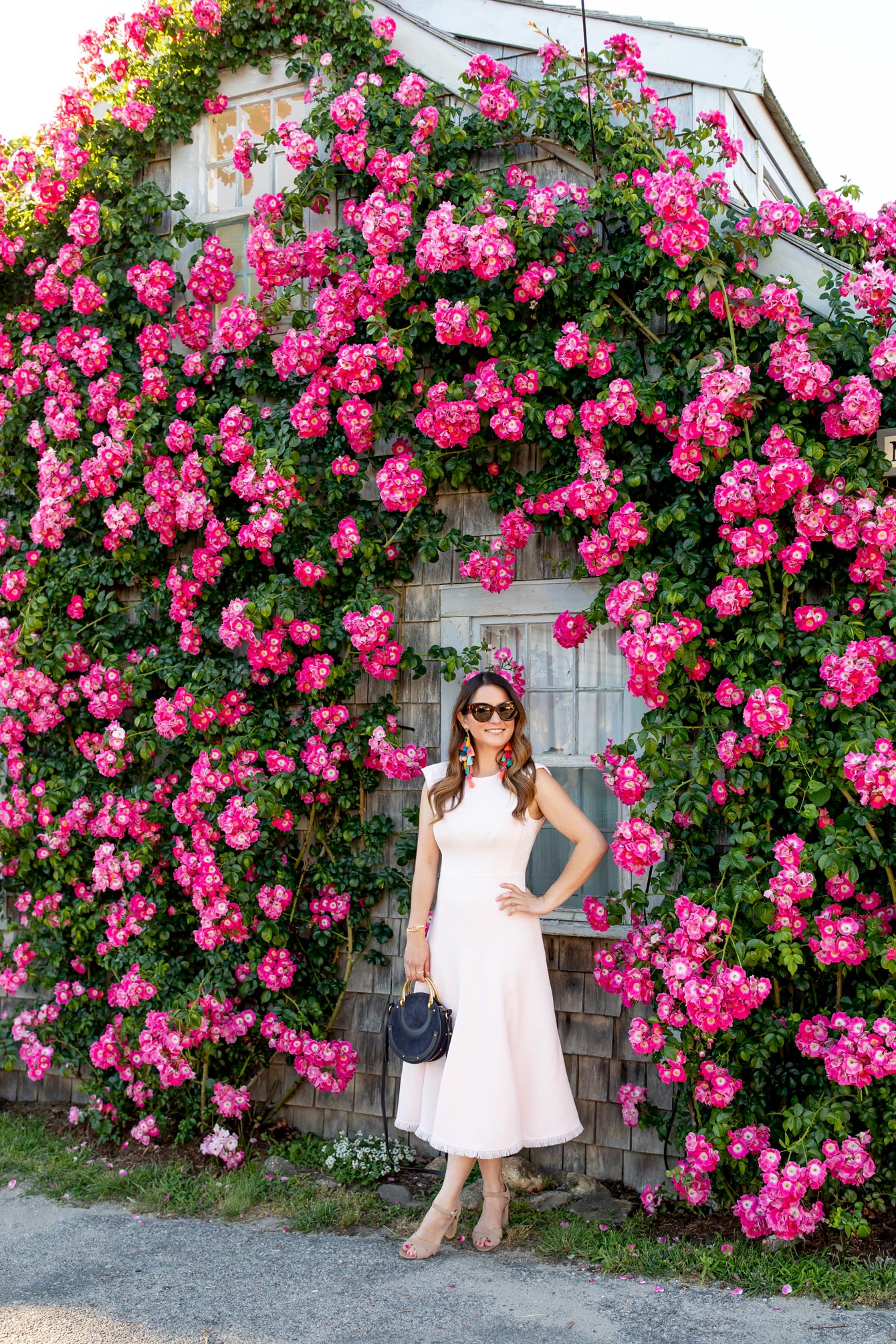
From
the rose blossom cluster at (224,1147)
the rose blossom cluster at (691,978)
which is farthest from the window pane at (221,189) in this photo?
the rose blossom cluster at (224,1147)

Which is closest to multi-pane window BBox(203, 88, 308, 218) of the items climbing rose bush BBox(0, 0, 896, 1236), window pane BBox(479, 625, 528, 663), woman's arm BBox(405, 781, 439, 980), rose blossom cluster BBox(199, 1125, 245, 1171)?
climbing rose bush BBox(0, 0, 896, 1236)

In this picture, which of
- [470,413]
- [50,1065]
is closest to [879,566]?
[470,413]

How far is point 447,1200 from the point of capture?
Answer: 367 cm

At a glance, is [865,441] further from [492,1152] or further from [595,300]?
[492,1152]

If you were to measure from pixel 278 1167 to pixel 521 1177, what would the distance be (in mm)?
1050

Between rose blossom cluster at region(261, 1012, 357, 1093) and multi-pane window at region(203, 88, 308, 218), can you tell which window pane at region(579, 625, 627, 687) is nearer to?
rose blossom cluster at region(261, 1012, 357, 1093)

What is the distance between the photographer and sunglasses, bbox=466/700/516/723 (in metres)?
3.79

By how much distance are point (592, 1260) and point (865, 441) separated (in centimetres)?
296

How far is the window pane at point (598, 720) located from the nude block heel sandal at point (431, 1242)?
1.82 meters

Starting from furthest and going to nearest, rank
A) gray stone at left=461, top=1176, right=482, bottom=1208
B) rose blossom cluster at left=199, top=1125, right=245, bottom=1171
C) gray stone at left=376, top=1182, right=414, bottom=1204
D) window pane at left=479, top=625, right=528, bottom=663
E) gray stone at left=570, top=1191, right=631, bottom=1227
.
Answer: window pane at left=479, top=625, right=528, bottom=663
rose blossom cluster at left=199, top=1125, right=245, bottom=1171
gray stone at left=376, top=1182, right=414, bottom=1204
gray stone at left=461, top=1176, right=482, bottom=1208
gray stone at left=570, top=1191, right=631, bottom=1227

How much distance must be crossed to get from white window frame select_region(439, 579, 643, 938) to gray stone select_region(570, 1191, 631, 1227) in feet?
3.19

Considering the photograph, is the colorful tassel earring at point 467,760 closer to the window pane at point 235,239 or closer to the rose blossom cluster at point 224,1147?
the rose blossom cluster at point 224,1147

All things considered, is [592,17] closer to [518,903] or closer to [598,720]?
[598,720]

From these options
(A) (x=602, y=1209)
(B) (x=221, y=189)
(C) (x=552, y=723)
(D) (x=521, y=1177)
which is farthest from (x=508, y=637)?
(B) (x=221, y=189)
